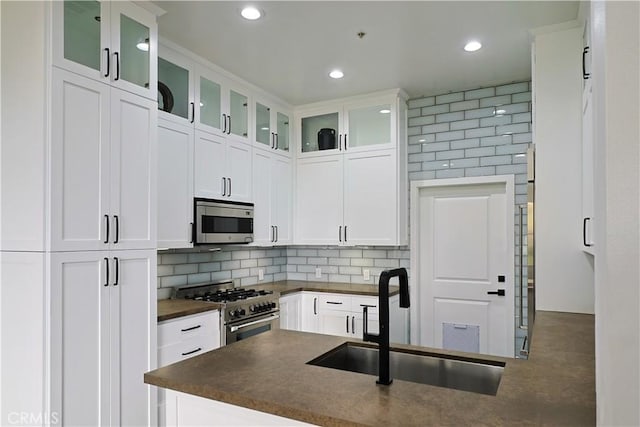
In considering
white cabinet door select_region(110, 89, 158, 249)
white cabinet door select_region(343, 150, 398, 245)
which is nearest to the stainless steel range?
white cabinet door select_region(110, 89, 158, 249)

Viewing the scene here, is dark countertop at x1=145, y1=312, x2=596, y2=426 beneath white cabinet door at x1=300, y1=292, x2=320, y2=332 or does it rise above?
above

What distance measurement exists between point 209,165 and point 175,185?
1.37ft

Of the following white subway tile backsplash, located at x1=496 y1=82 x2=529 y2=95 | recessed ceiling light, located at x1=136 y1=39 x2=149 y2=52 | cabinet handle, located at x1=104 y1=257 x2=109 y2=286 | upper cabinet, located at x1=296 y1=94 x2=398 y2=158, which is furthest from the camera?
upper cabinet, located at x1=296 y1=94 x2=398 y2=158

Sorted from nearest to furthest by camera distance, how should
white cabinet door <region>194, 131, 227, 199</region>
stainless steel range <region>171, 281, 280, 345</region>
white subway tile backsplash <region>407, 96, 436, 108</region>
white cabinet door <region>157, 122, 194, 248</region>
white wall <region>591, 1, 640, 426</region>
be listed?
white wall <region>591, 1, 640, 426</region> → white cabinet door <region>157, 122, 194, 248</region> → stainless steel range <region>171, 281, 280, 345</region> → white cabinet door <region>194, 131, 227, 199</region> → white subway tile backsplash <region>407, 96, 436, 108</region>

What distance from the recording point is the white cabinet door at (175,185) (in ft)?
10.1

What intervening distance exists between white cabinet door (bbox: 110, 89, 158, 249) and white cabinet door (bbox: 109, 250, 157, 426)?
4.6 inches

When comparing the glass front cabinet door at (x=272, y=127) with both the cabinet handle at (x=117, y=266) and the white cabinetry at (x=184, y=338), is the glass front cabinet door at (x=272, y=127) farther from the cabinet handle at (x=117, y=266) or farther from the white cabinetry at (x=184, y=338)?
the cabinet handle at (x=117, y=266)

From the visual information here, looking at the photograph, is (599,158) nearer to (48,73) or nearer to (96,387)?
(48,73)

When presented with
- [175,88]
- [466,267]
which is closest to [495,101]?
[466,267]

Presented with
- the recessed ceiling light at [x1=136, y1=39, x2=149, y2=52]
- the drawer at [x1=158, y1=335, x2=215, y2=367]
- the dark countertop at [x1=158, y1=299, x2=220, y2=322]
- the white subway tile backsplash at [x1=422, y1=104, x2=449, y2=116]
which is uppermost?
the white subway tile backsplash at [x1=422, y1=104, x2=449, y2=116]

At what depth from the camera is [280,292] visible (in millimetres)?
3969

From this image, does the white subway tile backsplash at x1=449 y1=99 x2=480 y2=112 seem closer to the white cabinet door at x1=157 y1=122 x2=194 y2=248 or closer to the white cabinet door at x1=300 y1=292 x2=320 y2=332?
the white cabinet door at x1=300 y1=292 x2=320 y2=332

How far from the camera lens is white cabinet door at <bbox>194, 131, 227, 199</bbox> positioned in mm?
3404

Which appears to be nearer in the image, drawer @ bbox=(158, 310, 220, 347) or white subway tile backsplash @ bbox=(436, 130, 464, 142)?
drawer @ bbox=(158, 310, 220, 347)
